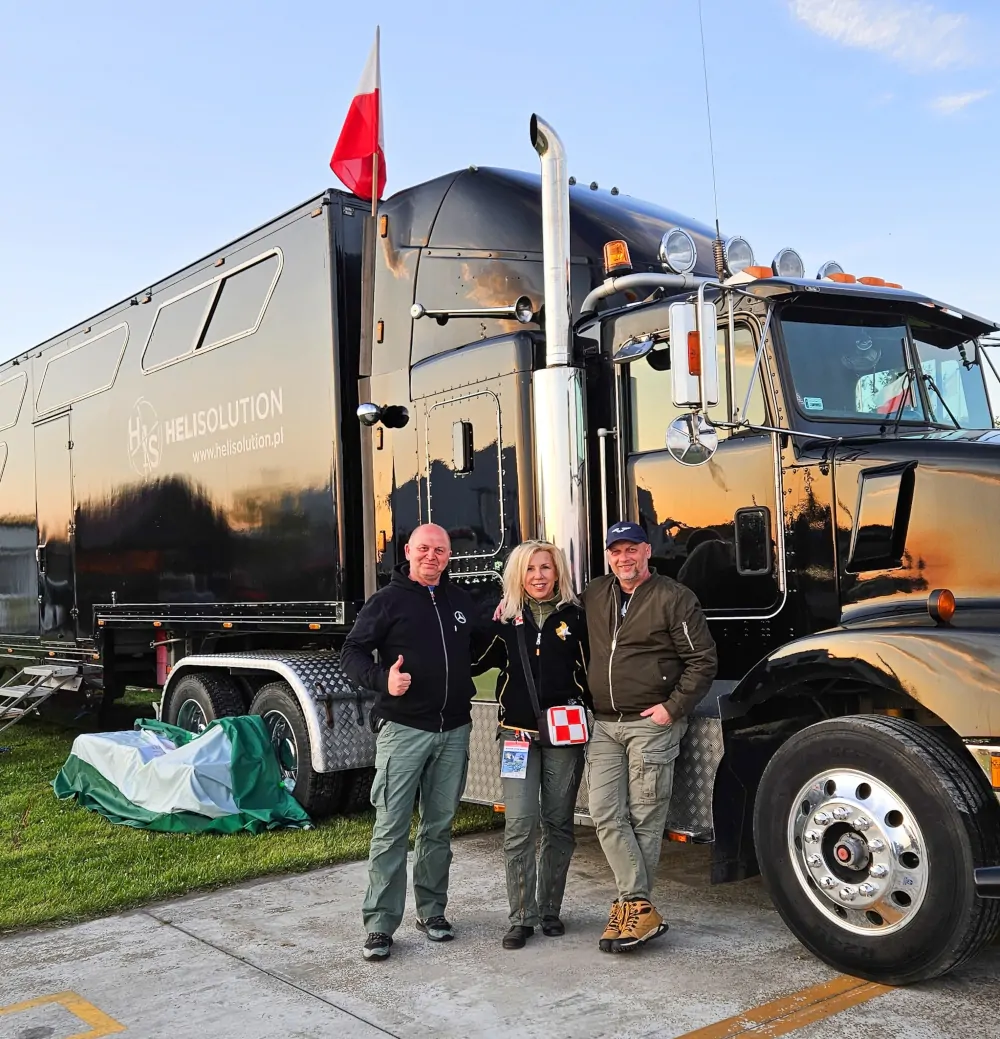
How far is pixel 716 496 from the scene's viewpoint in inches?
200

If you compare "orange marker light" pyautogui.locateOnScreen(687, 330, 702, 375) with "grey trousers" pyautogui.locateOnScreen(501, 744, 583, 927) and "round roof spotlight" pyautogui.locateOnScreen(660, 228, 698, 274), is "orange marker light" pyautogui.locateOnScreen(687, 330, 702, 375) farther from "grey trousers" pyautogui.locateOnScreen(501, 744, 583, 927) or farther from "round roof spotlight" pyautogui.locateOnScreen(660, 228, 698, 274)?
"grey trousers" pyautogui.locateOnScreen(501, 744, 583, 927)

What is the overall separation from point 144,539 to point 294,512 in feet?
6.69

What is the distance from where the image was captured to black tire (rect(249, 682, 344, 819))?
7.08 m

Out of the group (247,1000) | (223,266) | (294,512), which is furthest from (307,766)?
(223,266)

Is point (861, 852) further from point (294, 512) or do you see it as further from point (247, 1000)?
point (294, 512)

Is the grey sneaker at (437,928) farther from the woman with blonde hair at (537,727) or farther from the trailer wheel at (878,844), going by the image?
the trailer wheel at (878,844)

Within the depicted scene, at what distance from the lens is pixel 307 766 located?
707cm

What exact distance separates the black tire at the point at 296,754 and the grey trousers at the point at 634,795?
2.83 metres

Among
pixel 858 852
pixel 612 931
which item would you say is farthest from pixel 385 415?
pixel 858 852

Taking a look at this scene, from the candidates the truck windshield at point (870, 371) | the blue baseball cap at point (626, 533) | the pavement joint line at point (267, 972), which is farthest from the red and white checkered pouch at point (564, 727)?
the truck windshield at point (870, 371)

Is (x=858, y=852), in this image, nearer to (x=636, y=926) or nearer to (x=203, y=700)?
(x=636, y=926)

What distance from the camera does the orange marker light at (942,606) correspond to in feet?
13.6

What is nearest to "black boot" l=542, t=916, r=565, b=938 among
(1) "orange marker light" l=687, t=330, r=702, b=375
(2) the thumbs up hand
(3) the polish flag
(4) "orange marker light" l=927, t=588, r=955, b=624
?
(2) the thumbs up hand

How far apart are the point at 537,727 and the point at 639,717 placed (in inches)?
16.2
